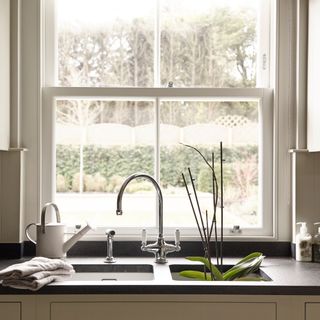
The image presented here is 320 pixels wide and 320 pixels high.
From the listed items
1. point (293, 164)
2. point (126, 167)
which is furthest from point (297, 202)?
point (126, 167)

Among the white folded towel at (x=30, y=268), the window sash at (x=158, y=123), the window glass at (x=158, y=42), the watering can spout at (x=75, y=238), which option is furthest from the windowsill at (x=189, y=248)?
the window glass at (x=158, y=42)

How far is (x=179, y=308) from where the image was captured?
220 cm

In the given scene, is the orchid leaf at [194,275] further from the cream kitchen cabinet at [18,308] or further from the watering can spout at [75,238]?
the cream kitchen cabinet at [18,308]

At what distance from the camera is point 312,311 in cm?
220

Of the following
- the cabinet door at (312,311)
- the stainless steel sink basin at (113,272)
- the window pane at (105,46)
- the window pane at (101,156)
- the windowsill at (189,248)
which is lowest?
the cabinet door at (312,311)

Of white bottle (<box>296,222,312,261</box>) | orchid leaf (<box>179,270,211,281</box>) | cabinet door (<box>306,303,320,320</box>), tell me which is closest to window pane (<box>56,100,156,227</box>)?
orchid leaf (<box>179,270,211,281</box>)

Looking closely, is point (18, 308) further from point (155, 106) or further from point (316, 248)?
point (316, 248)

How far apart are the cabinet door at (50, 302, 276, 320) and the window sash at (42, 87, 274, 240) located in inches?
29.6

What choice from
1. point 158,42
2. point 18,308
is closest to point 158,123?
point 158,42

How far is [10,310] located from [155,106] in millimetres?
1307

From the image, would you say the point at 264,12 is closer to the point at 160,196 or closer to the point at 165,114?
the point at 165,114

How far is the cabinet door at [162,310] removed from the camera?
2197 millimetres

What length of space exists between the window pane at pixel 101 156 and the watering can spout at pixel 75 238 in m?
0.26

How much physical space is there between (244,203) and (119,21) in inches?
47.2
